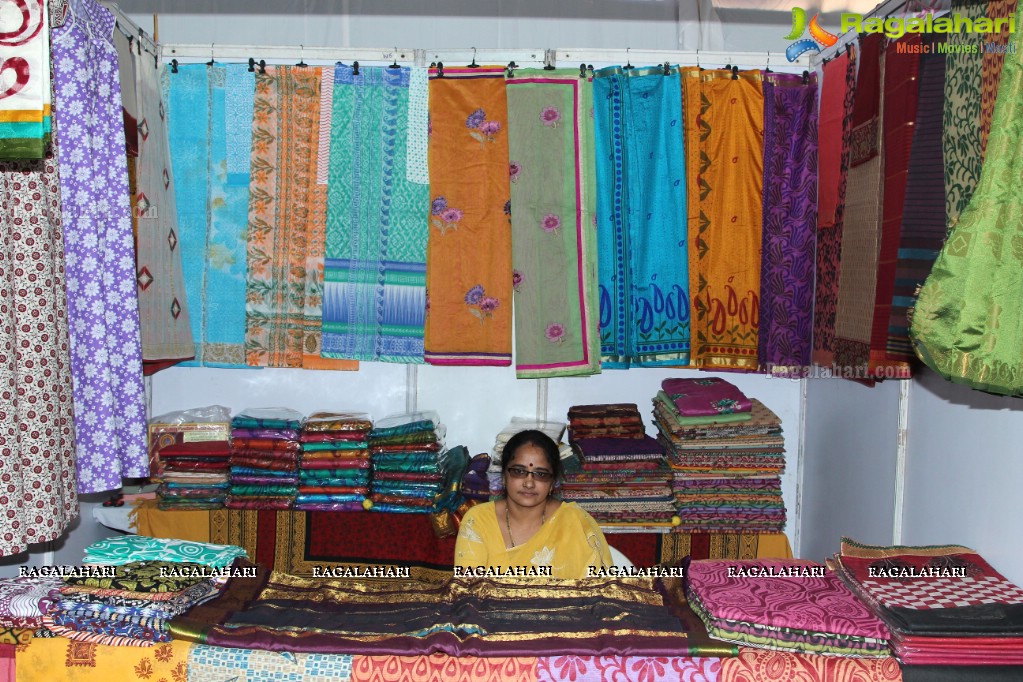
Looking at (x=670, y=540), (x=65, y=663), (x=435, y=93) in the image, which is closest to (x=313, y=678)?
(x=65, y=663)

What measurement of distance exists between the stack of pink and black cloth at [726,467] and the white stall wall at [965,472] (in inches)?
37.5

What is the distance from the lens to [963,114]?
2.13 meters

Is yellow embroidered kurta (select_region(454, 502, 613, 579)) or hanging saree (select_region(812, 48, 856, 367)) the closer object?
yellow embroidered kurta (select_region(454, 502, 613, 579))

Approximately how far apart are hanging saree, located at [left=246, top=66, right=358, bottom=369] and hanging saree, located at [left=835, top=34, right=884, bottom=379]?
2131mm

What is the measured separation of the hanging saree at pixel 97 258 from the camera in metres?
2.47

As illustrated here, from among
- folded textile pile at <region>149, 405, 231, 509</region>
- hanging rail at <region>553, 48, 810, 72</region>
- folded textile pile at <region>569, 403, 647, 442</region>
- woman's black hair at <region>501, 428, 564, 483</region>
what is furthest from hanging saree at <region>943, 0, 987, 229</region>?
folded textile pile at <region>149, 405, 231, 509</region>

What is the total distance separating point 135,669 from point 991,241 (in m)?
1.75

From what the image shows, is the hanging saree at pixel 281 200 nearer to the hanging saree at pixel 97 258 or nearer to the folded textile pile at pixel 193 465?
the folded textile pile at pixel 193 465

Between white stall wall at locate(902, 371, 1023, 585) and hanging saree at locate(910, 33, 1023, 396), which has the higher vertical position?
hanging saree at locate(910, 33, 1023, 396)

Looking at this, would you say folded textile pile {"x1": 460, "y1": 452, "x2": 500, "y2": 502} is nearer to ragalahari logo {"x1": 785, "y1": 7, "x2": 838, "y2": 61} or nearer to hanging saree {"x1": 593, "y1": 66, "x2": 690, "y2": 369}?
hanging saree {"x1": 593, "y1": 66, "x2": 690, "y2": 369}

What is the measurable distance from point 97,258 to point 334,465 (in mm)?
1581

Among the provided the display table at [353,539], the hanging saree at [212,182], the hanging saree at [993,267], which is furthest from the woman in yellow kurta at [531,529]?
the hanging saree at [212,182]

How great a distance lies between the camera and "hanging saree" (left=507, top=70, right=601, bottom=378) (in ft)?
12.6

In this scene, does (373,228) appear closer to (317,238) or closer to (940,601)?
(317,238)
